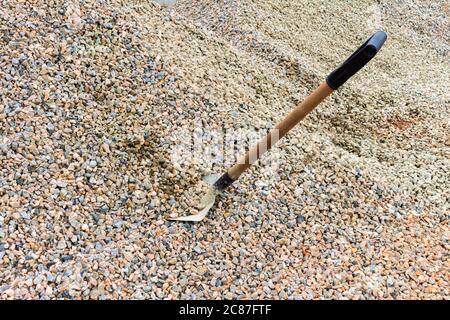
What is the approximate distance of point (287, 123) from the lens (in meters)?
2.85

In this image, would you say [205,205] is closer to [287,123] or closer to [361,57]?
[287,123]

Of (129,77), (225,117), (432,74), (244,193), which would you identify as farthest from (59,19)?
(432,74)

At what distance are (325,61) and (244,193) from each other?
3.61 metres

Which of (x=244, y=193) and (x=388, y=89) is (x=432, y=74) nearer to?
(x=388, y=89)

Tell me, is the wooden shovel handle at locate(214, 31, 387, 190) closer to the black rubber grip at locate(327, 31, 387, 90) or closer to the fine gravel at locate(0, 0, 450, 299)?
the black rubber grip at locate(327, 31, 387, 90)

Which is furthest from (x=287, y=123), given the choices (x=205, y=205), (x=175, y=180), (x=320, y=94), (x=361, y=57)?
(x=175, y=180)

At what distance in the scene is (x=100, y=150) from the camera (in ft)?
11.5

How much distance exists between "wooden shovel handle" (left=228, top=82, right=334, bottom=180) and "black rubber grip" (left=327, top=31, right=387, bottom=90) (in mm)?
104

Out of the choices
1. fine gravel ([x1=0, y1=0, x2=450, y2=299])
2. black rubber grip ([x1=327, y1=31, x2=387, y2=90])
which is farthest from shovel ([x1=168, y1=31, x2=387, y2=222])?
fine gravel ([x1=0, y1=0, x2=450, y2=299])

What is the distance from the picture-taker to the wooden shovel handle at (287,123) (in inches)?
103

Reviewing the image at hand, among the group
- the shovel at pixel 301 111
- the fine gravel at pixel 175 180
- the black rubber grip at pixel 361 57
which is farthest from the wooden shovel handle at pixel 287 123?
the fine gravel at pixel 175 180

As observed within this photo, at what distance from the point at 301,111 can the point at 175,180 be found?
3.97ft

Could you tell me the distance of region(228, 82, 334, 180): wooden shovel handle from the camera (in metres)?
2.62

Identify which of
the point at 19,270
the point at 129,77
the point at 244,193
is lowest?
the point at 19,270
